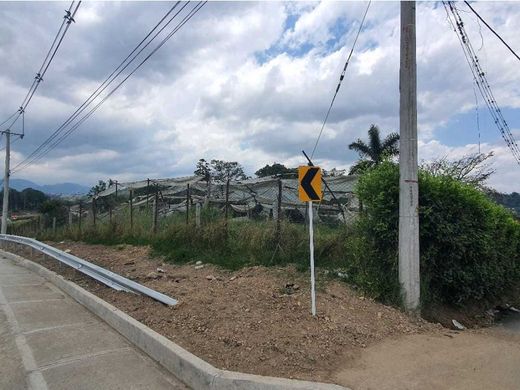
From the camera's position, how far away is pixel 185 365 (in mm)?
5180

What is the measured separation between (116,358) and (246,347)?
65.7 inches

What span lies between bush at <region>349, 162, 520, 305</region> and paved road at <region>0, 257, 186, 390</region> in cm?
412

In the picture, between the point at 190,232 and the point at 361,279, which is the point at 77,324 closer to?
the point at 361,279

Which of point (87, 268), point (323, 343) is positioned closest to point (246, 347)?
point (323, 343)

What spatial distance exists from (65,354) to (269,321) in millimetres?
2683

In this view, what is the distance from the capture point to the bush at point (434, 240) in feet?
26.2

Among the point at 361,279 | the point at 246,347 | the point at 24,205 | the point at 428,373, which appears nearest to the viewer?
the point at 428,373

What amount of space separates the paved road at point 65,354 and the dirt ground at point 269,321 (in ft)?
1.80

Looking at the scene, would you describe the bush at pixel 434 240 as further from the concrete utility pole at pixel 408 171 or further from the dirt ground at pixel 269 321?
the dirt ground at pixel 269 321

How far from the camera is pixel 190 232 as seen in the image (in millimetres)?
13156

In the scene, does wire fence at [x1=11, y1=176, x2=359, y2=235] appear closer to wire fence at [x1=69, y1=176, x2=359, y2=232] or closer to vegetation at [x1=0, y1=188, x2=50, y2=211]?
wire fence at [x1=69, y1=176, x2=359, y2=232]

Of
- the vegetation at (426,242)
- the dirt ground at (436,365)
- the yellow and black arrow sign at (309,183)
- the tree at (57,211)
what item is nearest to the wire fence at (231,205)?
the vegetation at (426,242)

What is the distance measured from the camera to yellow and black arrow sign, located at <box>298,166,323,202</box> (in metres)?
6.91

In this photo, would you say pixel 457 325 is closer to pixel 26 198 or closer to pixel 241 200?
pixel 241 200
